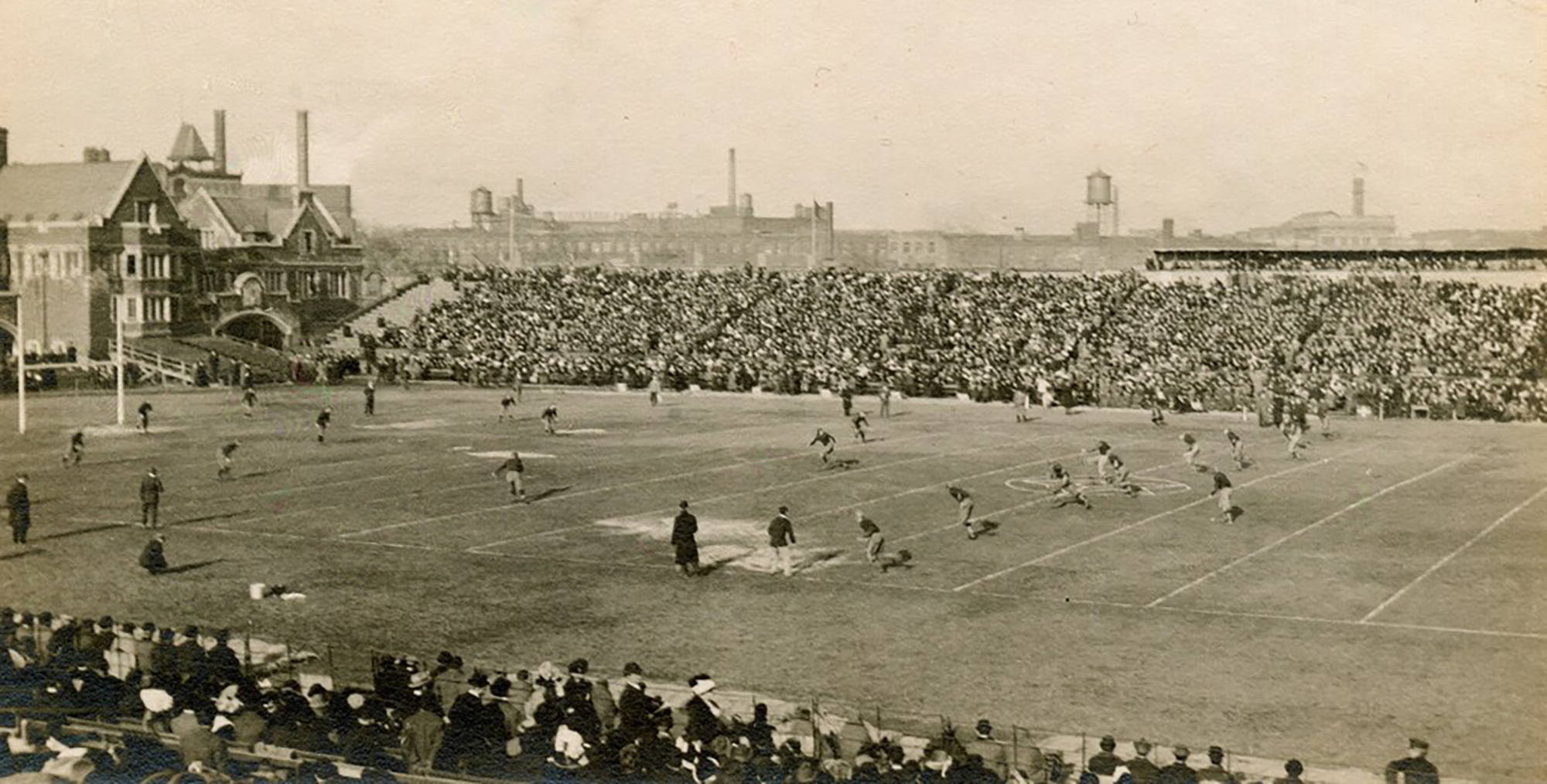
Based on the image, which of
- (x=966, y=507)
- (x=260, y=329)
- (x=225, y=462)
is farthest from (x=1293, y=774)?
(x=260, y=329)

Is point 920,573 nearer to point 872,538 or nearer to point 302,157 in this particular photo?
point 872,538

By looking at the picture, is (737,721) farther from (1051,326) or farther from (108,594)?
(1051,326)

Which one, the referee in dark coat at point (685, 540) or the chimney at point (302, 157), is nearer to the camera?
the referee in dark coat at point (685, 540)

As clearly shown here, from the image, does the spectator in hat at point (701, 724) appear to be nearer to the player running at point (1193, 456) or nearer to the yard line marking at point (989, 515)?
the yard line marking at point (989, 515)

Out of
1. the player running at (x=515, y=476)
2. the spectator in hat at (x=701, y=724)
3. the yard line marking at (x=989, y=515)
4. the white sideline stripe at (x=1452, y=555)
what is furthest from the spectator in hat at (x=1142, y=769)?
the player running at (x=515, y=476)

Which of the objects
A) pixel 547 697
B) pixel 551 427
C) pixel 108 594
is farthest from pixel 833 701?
pixel 551 427

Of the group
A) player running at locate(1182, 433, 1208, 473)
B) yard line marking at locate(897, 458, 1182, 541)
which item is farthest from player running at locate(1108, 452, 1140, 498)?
yard line marking at locate(897, 458, 1182, 541)
